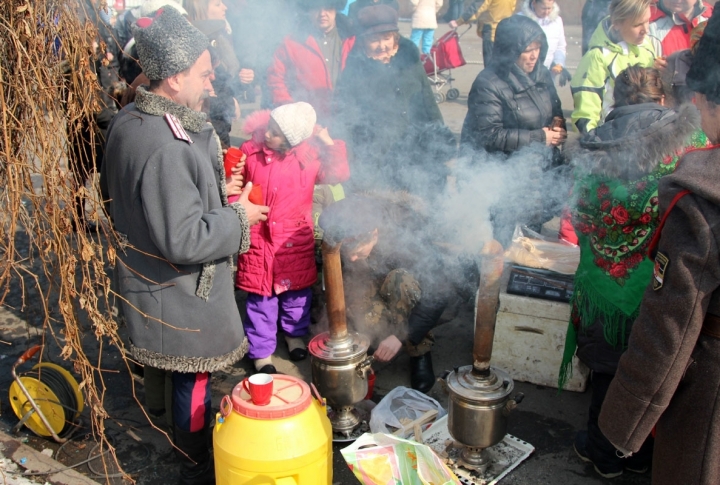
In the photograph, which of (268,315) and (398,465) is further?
(268,315)

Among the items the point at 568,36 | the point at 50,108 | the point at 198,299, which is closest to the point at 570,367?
the point at 198,299

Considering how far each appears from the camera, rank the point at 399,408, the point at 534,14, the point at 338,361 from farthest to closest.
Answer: the point at 534,14 < the point at 399,408 < the point at 338,361

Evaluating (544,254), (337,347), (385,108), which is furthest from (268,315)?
(385,108)

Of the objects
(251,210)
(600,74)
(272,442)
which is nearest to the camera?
(272,442)

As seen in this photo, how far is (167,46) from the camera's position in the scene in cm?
232

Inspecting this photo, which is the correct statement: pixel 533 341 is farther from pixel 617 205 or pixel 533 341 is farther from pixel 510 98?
pixel 510 98

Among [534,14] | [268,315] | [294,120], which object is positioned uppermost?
[534,14]

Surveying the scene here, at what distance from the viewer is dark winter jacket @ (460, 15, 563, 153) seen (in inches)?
159

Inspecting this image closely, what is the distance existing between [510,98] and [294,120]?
4.83 ft

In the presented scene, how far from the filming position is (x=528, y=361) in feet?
11.7

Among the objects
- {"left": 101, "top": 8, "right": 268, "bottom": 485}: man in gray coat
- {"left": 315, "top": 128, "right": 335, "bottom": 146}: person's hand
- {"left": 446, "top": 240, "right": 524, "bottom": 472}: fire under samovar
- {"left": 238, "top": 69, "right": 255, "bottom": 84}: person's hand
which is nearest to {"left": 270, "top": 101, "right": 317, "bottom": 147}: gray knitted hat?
{"left": 315, "top": 128, "right": 335, "bottom": 146}: person's hand

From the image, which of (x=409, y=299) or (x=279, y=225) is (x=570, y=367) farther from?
(x=279, y=225)

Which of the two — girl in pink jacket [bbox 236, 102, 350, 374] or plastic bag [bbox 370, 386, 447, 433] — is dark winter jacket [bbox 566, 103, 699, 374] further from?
girl in pink jacket [bbox 236, 102, 350, 374]

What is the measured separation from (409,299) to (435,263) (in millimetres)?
279
